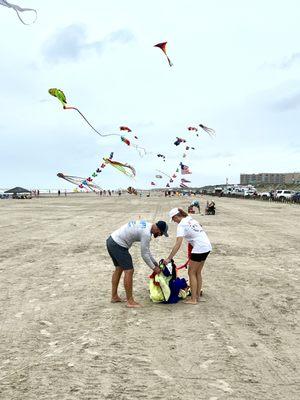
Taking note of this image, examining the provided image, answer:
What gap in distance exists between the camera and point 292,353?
508 centimetres

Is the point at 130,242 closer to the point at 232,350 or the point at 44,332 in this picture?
the point at 44,332

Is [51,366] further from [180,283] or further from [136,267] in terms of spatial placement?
[136,267]

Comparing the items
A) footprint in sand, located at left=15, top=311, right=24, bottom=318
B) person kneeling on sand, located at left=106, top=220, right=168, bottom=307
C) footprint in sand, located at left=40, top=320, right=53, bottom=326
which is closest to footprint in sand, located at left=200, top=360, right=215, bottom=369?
person kneeling on sand, located at left=106, top=220, right=168, bottom=307

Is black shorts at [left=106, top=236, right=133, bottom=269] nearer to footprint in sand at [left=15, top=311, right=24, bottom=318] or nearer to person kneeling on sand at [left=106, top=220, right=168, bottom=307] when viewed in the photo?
→ person kneeling on sand at [left=106, top=220, right=168, bottom=307]

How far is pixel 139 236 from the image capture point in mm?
6551

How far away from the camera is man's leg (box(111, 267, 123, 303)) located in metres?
7.09

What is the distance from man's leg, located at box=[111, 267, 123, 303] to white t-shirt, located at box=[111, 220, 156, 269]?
63 cm

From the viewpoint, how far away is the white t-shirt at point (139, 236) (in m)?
6.43

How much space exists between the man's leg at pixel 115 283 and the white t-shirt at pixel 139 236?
635mm

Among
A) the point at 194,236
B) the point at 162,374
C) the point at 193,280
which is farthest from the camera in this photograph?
the point at 193,280

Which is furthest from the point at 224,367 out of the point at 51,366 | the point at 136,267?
the point at 136,267

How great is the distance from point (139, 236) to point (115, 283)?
1078mm

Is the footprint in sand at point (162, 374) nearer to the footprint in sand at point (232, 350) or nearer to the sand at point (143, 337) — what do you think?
the sand at point (143, 337)

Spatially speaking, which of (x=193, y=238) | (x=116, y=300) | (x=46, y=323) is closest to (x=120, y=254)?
(x=116, y=300)
